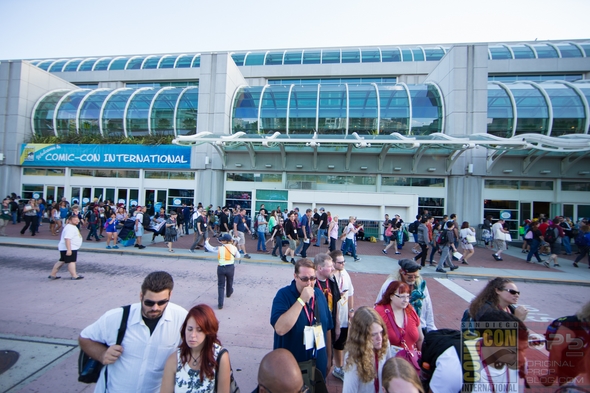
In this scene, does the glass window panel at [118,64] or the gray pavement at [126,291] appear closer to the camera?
the gray pavement at [126,291]

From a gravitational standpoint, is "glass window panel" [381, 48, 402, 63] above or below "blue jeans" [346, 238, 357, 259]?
above

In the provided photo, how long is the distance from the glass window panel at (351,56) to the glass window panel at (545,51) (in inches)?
668

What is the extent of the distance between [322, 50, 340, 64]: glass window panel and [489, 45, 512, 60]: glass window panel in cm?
1512

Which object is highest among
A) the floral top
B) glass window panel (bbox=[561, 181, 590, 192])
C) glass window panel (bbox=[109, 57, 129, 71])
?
glass window panel (bbox=[109, 57, 129, 71])

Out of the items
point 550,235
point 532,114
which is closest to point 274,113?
point 550,235

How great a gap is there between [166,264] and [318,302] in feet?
26.2

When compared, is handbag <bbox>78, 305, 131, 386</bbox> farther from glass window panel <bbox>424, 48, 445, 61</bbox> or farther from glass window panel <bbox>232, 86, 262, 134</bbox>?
glass window panel <bbox>424, 48, 445, 61</bbox>

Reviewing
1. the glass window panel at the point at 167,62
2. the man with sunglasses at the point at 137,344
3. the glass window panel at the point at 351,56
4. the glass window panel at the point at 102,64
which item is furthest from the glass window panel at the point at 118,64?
the man with sunglasses at the point at 137,344

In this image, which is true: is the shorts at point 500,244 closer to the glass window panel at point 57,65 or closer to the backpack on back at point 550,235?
the backpack on back at point 550,235

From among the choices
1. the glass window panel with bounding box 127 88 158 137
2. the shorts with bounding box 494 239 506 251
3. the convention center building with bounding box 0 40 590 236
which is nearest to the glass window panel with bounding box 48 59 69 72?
the convention center building with bounding box 0 40 590 236

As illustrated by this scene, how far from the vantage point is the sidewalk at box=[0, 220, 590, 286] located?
29.2 ft

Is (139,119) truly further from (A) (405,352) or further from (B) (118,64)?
(A) (405,352)

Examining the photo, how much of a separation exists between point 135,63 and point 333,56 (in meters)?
22.5

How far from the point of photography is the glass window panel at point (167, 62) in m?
29.8
